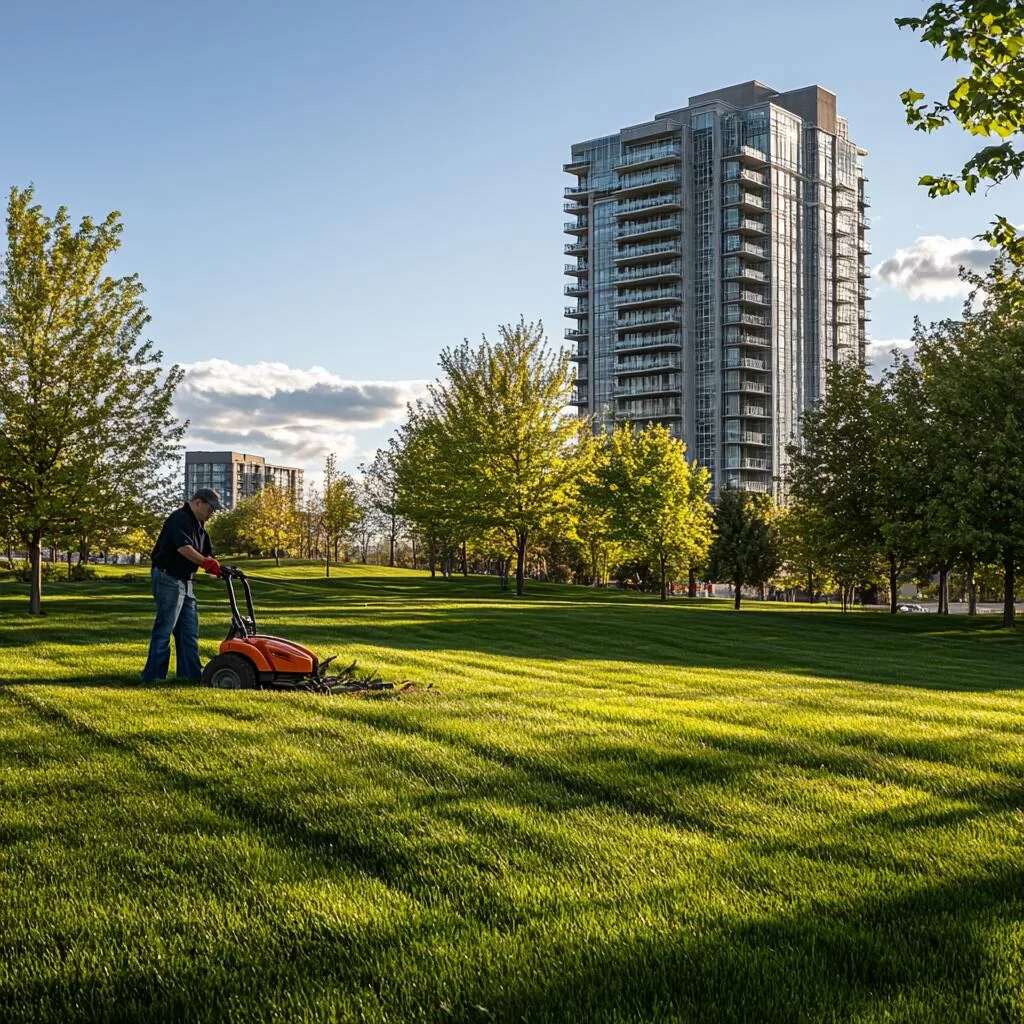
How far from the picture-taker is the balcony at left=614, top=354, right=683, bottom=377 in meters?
114

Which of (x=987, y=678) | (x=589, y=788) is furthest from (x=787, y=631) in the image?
(x=589, y=788)

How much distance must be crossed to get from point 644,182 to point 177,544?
11344 cm

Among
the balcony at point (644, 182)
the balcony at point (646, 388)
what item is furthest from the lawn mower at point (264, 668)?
the balcony at point (644, 182)

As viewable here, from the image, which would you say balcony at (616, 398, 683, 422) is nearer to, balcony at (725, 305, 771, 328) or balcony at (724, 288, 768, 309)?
balcony at (725, 305, 771, 328)

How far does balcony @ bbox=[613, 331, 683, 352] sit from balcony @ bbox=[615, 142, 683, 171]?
19.2 m

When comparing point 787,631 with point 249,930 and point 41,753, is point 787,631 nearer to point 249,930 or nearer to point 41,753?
point 41,753

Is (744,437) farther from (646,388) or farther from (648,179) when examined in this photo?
(648,179)

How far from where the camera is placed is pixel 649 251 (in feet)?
382

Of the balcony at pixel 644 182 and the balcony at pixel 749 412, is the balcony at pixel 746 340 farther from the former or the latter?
the balcony at pixel 644 182

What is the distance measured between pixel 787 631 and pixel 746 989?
27.3 m

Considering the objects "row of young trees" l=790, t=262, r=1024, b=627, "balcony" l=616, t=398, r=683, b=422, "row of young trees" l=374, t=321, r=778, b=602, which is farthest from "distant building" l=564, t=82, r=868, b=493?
"row of young trees" l=790, t=262, r=1024, b=627

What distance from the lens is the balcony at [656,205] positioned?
115 meters

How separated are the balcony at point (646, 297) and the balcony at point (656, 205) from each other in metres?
8.99

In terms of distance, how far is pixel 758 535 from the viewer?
184 ft
